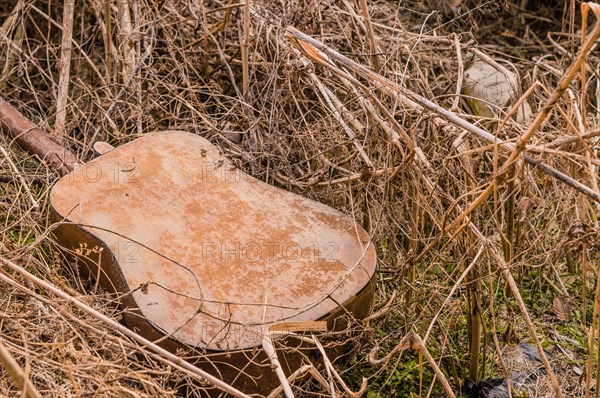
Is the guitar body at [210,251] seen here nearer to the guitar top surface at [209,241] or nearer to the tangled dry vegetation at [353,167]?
the guitar top surface at [209,241]

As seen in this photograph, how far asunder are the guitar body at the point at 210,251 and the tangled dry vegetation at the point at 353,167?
0.11 metres

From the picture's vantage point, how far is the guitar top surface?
196 cm

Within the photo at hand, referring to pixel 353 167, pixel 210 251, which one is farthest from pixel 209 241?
pixel 353 167

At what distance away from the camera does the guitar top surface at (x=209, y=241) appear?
6.44 feet

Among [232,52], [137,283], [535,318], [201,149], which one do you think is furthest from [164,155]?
[535,318]

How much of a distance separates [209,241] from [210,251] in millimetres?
45

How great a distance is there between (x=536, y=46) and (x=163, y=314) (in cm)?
255

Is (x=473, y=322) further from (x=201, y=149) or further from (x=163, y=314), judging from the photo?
(x=201, y=149)

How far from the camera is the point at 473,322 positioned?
7.16ft

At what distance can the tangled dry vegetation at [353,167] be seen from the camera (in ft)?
6.61

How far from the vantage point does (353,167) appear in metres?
2.63

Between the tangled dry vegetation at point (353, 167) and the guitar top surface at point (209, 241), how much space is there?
129 millimetres

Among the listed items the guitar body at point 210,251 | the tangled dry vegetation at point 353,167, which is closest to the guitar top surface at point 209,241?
the guitar body at point 210,251

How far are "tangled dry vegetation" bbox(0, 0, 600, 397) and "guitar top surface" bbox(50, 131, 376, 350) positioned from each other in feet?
0.42
